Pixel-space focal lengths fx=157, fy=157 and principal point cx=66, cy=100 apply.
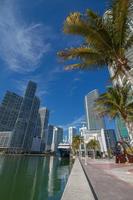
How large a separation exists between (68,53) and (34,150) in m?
179

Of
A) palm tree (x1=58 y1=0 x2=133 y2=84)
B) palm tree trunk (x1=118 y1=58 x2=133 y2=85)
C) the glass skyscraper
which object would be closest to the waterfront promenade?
palm tree (x1=58 y1=0 x2=133 y2=84)

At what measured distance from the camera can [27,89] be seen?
190 meters

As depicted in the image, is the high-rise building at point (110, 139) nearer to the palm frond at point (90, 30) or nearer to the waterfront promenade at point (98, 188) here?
the waterfront promenade at point (98, 188)

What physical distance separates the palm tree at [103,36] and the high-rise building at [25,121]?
498 ft

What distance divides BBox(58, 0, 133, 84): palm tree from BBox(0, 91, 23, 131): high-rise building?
164498 millimetres

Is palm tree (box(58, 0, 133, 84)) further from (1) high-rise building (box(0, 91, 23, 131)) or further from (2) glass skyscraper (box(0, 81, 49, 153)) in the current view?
(1) high-rise building (box(0, 91, 23, 131))

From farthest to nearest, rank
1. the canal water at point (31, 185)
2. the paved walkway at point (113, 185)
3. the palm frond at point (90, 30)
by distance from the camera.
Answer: the canal water at point (31, 185), the palm frond at point (90, 30), the paved walkway at point (113, 185)

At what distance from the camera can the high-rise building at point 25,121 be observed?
153750mm

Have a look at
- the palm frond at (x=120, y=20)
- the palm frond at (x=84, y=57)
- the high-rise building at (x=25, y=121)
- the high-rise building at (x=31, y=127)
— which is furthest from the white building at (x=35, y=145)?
the palm frond at (x=120, y=20)

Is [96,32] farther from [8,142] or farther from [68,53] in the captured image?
[8,142]

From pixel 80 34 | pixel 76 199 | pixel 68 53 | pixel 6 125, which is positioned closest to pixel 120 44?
pixel 80 34

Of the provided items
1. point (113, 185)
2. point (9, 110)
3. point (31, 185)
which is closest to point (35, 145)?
point (9, 110)

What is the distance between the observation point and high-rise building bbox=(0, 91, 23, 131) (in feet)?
531

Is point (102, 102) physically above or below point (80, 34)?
above
